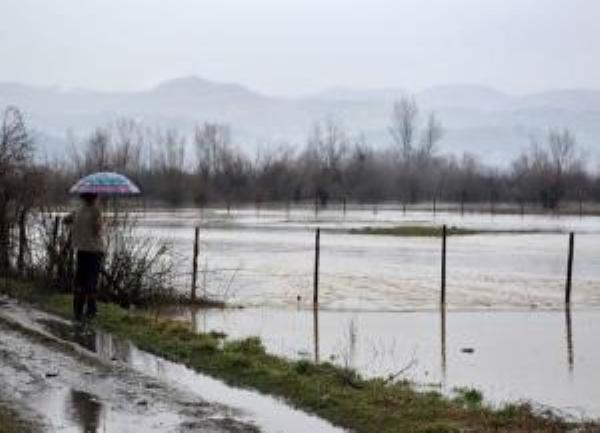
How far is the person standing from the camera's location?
54.1 ft

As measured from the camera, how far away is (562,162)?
485 feet

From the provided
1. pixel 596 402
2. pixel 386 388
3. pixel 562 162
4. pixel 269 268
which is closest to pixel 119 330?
pixel 386 388

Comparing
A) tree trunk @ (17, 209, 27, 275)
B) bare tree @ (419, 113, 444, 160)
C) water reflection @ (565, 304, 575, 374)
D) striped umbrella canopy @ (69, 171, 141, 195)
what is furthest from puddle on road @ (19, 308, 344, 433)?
bare tree @ (419, 113, 444, 160)

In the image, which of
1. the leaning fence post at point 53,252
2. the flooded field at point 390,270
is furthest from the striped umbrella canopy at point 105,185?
the flooded field at point 390,270

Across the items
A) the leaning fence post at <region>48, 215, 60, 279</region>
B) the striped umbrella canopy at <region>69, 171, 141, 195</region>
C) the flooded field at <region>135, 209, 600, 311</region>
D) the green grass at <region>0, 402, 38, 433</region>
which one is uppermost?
the striped umbrella canopy at <region>69, 171, 141, 195</region>

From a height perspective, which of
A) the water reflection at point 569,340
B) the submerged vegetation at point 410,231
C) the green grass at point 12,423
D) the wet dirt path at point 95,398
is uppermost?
the submerged vegetation at point 410,231

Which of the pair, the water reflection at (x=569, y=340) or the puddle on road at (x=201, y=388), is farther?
the water reflection at (x=569, y=340)

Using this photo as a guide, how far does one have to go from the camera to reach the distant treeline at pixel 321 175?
117500 millimetres

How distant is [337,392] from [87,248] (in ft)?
22.8

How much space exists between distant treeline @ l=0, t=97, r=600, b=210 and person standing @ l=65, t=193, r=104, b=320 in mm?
86978

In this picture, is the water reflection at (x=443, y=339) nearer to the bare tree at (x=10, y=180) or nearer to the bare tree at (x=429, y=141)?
the bare tree at (x=10, y=180)

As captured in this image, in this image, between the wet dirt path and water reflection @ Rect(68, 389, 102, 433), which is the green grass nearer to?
the wet dirt path

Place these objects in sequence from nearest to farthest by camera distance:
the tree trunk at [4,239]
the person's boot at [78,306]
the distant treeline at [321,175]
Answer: the person's boot at [78,306] → the tree trunk at [4,239] → the distant treeline at [321,175]

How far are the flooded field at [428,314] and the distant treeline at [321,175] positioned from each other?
70.0m
